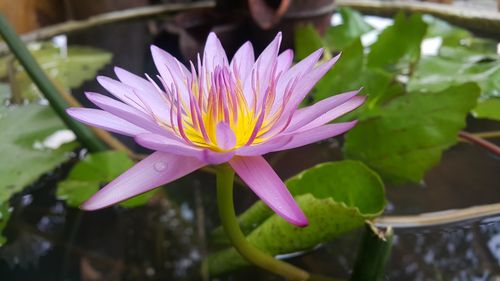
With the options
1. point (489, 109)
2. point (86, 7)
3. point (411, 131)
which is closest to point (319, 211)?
point (411, 131)

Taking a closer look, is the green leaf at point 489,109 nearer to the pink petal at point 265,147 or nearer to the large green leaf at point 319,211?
the large green leaf at point 319,211

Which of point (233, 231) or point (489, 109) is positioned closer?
point (233, 231)

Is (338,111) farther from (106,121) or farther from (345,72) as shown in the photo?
(345,72)

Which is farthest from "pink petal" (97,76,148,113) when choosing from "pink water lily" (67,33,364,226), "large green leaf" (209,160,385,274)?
"large green leaf" (209,160,385,274)

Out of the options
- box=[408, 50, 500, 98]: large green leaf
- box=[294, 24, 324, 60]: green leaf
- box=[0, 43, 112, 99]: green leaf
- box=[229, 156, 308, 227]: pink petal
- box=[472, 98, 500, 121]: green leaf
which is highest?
box=[229, 156, 308, 227]: pink petal

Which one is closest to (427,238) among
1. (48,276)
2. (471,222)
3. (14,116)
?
(471,222)

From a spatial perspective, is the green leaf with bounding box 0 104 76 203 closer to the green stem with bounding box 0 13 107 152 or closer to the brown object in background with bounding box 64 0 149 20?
the green stem with bounding box 0 13 107 152
